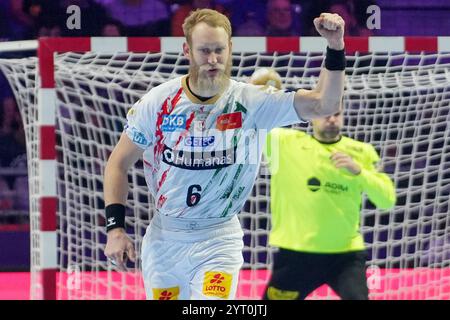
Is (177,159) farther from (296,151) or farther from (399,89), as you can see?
(399,89)

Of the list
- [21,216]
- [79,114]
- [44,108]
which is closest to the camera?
[44,108]

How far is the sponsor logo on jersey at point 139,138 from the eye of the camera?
3.39 meters

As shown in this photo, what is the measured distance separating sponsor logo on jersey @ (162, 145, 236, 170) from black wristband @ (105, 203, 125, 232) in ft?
0.84

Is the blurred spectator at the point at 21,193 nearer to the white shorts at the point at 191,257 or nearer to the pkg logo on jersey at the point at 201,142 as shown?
the white shorts at the point at 191,257

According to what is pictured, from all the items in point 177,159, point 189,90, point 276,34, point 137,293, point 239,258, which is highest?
point 276,34

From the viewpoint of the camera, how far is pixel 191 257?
335 centimetres

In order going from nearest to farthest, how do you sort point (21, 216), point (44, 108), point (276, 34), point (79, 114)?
point (44, 108) < point (79, 114) < point (21, 216) < point (276, 34)

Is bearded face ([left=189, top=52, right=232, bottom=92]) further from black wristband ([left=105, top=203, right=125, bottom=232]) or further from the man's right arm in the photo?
black wristband ([left=105, top=203, right=125, bottom=232])

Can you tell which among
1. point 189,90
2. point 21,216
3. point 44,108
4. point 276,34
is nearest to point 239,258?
point 189,90

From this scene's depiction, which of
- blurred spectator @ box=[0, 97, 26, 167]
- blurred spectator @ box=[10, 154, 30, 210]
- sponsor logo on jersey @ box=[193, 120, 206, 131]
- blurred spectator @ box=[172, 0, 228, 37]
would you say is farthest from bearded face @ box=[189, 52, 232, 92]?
blurred spectator @ box=[172, 0, 228, 37]

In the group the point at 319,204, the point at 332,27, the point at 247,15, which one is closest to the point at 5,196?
the point at 247,15

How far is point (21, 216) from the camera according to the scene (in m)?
7.17
